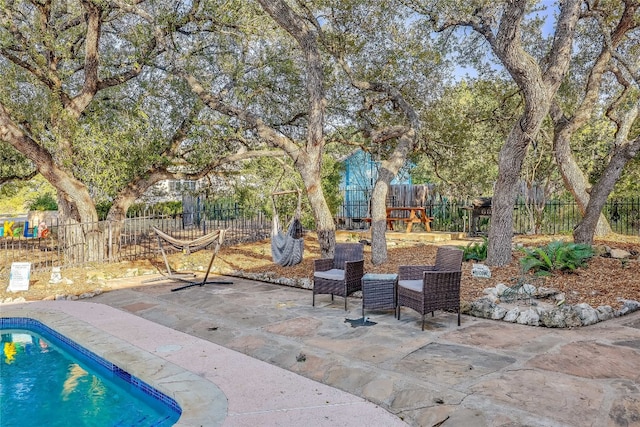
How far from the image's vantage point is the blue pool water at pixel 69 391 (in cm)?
394

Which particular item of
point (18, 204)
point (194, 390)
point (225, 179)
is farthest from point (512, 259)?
point (18, 204)

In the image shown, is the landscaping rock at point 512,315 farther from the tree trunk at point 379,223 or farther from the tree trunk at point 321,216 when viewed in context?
the tree trunk at point 321,216

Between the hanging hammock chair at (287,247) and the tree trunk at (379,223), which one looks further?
the hanging hammock chair at (287,247)

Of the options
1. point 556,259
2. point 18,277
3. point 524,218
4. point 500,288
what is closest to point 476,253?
point 556,259

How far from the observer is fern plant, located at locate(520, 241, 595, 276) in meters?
6.76

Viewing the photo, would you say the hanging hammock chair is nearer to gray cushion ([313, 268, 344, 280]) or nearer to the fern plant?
gray cushion ([313, 268, 344, 280])

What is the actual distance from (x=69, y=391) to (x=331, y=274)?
341 centimetres

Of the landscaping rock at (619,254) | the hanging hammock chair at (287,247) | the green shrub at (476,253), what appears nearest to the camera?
the landscaping rock at (619,254)

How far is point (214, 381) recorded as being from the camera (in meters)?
3.85

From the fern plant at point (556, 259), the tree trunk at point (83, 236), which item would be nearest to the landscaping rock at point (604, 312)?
the fern plant at point (556, 259)

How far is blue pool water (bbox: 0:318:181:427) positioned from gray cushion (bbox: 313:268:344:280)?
2.80 metres

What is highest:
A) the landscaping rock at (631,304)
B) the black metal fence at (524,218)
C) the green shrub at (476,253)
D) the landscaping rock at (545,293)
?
the black metal fence at (524,218)

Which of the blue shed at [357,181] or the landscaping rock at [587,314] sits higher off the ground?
the blue shed at [357,181]

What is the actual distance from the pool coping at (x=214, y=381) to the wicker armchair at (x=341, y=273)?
73.8 inches
